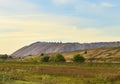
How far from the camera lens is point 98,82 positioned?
163 ft

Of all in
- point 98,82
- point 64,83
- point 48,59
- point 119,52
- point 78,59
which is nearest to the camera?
point 64,83

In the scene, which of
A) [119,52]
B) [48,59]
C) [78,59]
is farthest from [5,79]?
[119,52]

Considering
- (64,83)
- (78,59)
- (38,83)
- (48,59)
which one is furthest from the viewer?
(48,59)

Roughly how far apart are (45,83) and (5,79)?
16.5 feet

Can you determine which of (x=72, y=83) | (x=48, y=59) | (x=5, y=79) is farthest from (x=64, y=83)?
(x=48, y=59)

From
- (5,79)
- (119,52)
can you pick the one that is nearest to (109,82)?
(5,79)

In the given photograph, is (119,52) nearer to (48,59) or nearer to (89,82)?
(48,59)

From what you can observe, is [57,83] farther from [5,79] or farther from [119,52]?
[119,52]

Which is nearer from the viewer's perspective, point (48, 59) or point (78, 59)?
point (78, 59)

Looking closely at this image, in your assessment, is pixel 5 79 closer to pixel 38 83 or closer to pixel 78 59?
pixel 38 83

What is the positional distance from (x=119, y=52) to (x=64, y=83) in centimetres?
15305

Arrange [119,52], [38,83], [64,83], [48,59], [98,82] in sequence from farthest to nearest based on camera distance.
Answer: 1. [119,52]
2. [48,59]
3. [98,82]
4. [64,83]
5. [38,83]

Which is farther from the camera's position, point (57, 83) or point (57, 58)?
point (57, 58)

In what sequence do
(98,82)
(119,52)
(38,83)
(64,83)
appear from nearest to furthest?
(38,83)
(64,83)
(98,82)
(119,52)
